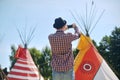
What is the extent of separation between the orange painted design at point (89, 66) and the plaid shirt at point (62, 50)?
11.2 feet

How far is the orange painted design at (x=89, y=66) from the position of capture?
7.70 meters

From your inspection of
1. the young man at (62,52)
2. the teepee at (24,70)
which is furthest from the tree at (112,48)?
the young man at (62,52)

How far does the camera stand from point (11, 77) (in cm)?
1050

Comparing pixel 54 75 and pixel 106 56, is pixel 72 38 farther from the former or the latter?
pixel 106 56

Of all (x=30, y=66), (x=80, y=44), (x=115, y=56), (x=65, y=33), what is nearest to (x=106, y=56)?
(x=115, y=56)

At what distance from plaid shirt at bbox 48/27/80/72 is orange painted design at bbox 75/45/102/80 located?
3418mm

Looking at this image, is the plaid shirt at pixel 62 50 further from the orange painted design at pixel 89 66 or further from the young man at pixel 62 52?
the orange painted design at pixel 89 66

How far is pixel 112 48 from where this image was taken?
2453 cm

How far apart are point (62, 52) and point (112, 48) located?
20.5 meters

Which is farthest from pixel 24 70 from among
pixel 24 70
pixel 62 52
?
pixel 62 52

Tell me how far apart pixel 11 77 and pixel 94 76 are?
355cm

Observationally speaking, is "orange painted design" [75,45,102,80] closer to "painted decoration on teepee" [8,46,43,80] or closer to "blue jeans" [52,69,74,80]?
"painted decoration on teepee" [8,46,43,80]

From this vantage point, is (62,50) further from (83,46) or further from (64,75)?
(83,46)

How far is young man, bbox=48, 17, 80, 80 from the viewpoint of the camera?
4.21m
